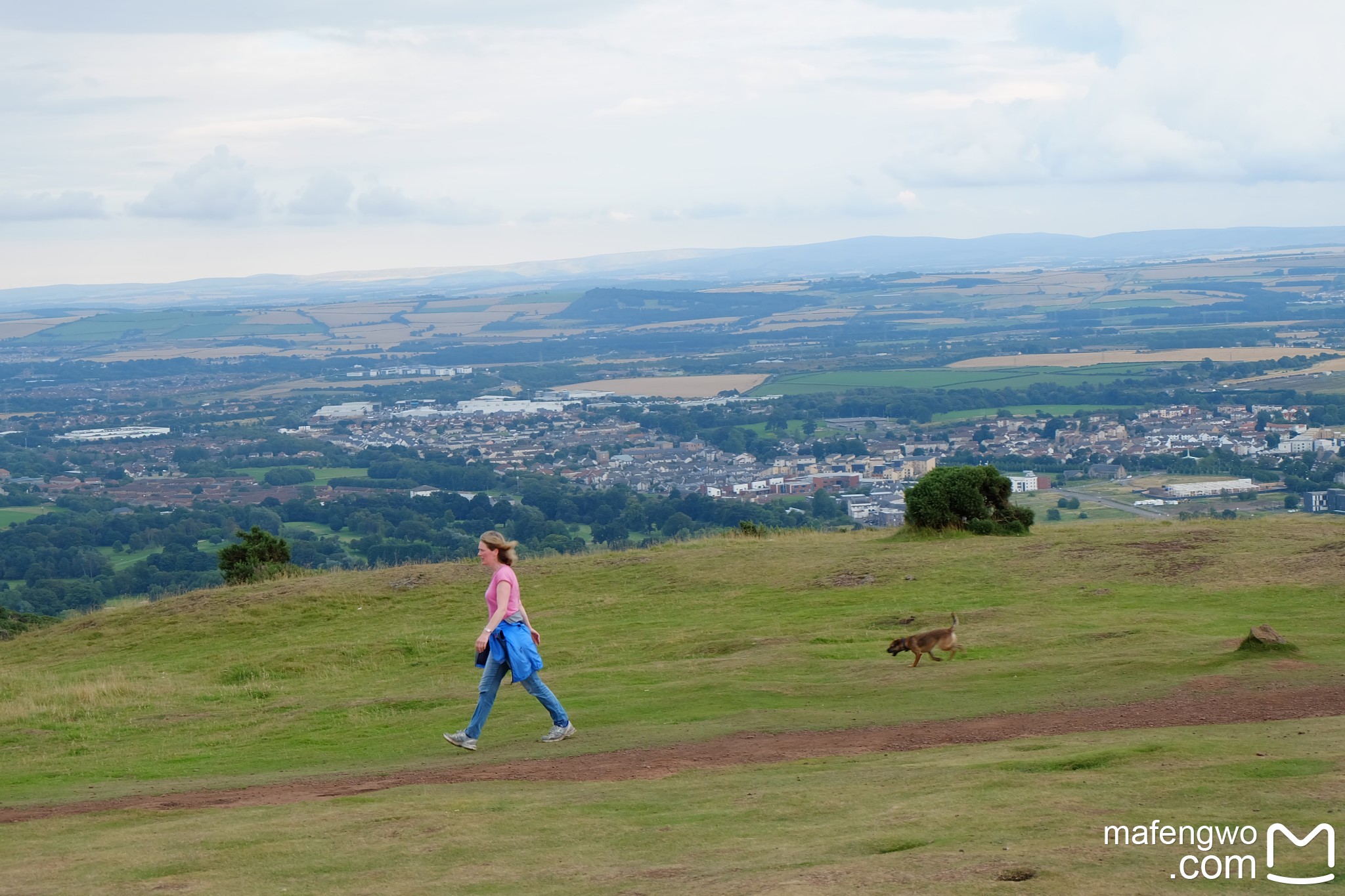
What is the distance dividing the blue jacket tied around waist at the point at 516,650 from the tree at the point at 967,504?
15.4 m

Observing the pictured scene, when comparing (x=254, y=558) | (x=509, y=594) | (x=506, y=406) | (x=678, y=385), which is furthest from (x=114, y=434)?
(x=509, y=594)

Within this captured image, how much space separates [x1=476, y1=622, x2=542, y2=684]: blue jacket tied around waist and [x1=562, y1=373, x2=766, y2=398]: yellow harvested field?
105543 mm

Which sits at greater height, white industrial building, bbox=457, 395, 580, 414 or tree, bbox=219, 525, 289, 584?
tree, bbox=219, 525, 289, 584

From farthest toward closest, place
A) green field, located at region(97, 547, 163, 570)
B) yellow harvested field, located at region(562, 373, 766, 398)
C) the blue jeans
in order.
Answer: yellow harvested field, located at region(562, 373, 766, 398)
green field, located at region(97, 547, 163, 570)
the blue jeans

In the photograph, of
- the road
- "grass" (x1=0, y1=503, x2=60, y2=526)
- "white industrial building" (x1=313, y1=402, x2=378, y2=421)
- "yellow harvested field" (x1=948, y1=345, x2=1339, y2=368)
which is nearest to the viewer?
the road

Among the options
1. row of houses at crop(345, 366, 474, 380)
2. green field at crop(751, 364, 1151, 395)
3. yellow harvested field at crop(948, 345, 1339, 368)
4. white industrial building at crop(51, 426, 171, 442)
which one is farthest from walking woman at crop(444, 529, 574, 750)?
row of houses at crop(345, 366, 474, 380)

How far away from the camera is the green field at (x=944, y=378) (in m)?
107

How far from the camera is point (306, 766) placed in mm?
12891

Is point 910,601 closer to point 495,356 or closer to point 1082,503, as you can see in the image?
point 1082,503

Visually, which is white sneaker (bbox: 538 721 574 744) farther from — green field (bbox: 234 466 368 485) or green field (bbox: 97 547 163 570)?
green field (bbox: 234 466 368 485)

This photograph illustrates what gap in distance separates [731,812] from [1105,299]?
188 meters

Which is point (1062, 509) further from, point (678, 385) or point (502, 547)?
point (678, 385)

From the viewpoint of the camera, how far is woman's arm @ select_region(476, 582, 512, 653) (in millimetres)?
12258

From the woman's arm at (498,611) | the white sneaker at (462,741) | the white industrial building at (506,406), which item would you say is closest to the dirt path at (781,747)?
the white sneaker at (462,741)
